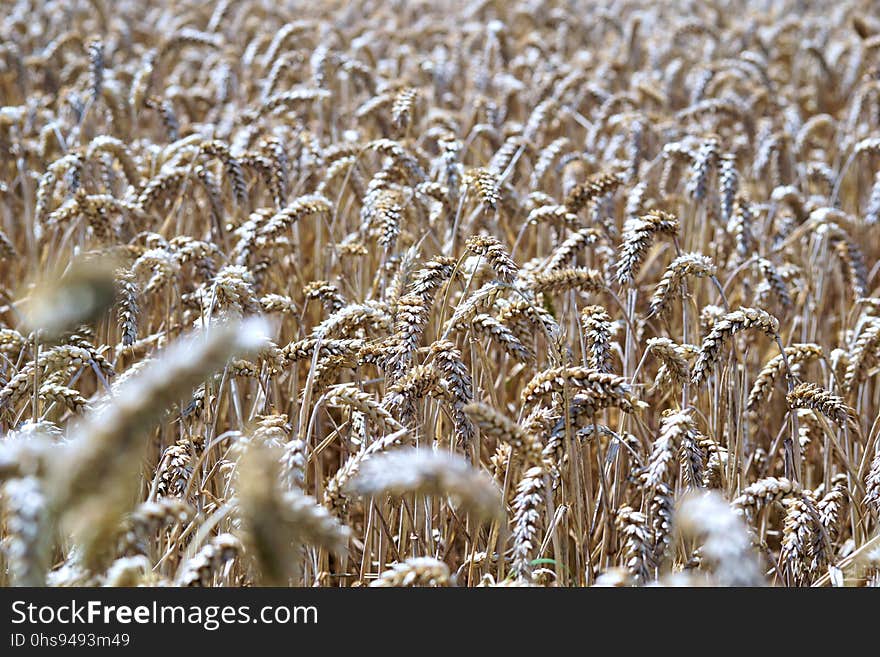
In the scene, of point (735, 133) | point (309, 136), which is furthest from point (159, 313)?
point (735, 133)

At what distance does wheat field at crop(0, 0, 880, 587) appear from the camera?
1249 millimetres

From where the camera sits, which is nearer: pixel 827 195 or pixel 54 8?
pixel 827 195

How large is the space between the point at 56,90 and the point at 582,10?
373 centimetres

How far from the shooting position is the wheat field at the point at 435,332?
1249 mm

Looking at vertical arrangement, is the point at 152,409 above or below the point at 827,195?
below

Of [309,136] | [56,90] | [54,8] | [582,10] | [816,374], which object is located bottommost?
[816,374]

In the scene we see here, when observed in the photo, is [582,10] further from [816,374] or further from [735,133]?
[816,374]

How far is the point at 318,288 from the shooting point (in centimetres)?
208

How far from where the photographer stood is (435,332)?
219 centimetres
